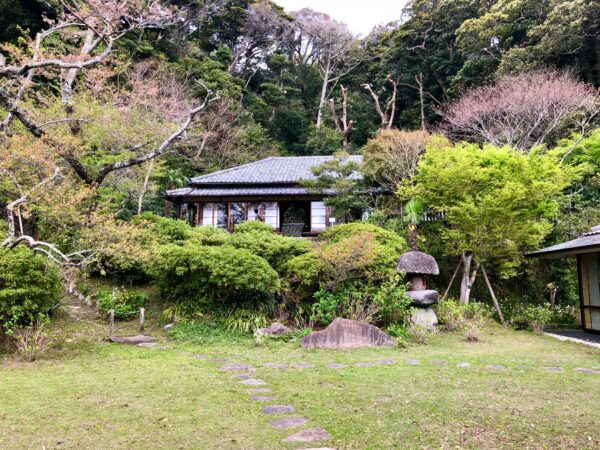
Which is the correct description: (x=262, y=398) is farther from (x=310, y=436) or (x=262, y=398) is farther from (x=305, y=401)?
(x=310, y=436)

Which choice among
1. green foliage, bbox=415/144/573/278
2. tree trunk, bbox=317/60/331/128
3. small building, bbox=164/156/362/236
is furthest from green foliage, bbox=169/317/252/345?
tree trunk, bbox=317/60/331/128

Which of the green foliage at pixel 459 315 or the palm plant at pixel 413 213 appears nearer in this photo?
the green foliage at pixel 459 315

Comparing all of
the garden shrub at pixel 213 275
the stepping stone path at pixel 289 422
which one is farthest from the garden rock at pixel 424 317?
the stepping stone path at pixel 289 422

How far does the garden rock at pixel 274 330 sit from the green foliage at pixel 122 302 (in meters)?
3.88

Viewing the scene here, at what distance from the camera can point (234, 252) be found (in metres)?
10.0

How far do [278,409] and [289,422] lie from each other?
1.46 feet

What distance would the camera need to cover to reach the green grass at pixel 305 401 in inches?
143

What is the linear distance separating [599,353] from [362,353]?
4.54m

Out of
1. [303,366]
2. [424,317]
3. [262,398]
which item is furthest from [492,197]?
[262,398]

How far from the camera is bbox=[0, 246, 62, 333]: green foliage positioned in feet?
23.6

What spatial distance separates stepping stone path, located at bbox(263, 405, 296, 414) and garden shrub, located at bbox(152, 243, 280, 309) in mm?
5075

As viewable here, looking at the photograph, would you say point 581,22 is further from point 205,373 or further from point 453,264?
point 205,373

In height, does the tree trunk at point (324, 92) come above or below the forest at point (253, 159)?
above

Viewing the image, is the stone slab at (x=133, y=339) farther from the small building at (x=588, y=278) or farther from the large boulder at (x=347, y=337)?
the small building at (x=588, y=278)
